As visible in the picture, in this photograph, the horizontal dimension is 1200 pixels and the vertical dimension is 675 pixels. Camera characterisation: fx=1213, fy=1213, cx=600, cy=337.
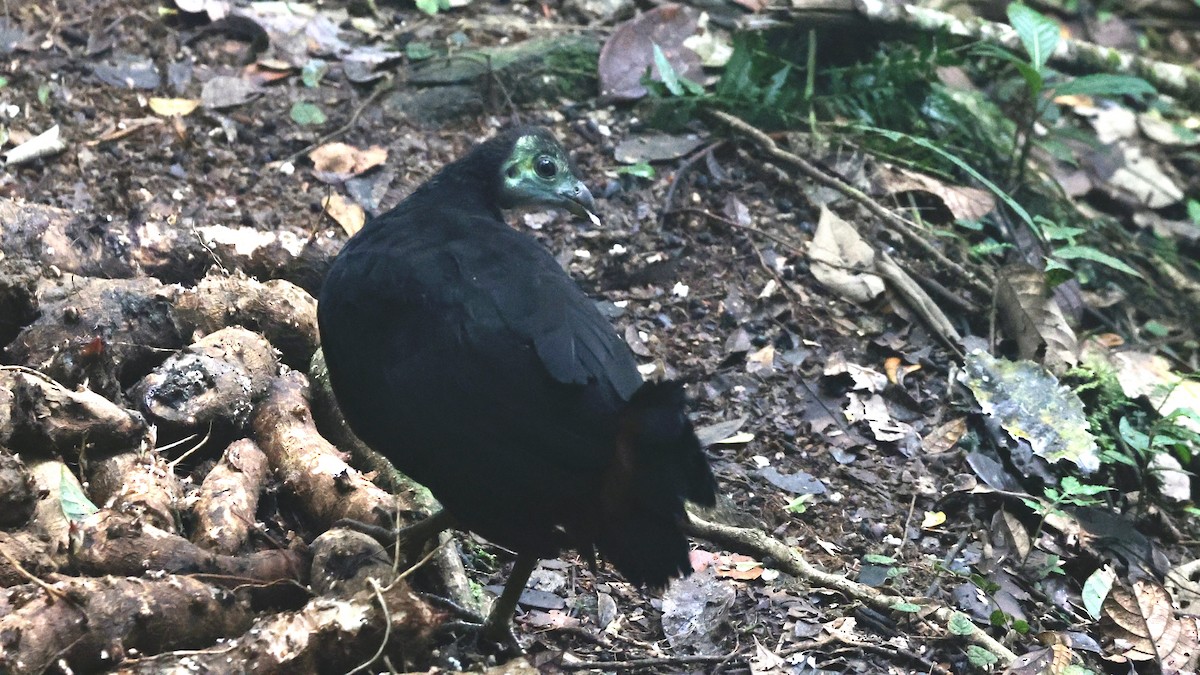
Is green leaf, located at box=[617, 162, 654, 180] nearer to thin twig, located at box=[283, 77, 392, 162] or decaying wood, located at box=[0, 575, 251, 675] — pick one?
thin twig, located at box=[283, 77, 392, 162]

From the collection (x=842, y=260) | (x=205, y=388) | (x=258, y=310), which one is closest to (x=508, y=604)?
(x=205, y=388)

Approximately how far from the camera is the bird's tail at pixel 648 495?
2.66 meters

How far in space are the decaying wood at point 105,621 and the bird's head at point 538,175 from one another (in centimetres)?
154

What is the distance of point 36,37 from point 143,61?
1.53 ft

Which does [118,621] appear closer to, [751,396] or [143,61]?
[751,396]

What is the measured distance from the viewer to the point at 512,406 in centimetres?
273

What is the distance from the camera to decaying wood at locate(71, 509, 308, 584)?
276cm

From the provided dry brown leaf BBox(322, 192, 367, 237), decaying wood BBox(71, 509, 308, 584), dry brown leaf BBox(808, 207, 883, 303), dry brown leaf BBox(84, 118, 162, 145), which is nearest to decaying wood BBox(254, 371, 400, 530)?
decaying wood BBox(71, 509, 308, 584)

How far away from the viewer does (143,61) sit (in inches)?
215

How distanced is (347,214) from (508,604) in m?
Answer: 2.18

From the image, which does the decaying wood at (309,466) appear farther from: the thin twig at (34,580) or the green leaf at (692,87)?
the green leaf at (692,87)

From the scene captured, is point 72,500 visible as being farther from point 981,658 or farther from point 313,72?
point 313,72

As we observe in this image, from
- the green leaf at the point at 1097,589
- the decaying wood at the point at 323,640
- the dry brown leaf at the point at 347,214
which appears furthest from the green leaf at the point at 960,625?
the dry brown leaf at the point at 347,214

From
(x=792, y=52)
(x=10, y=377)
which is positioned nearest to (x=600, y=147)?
(x=792, y=52)
